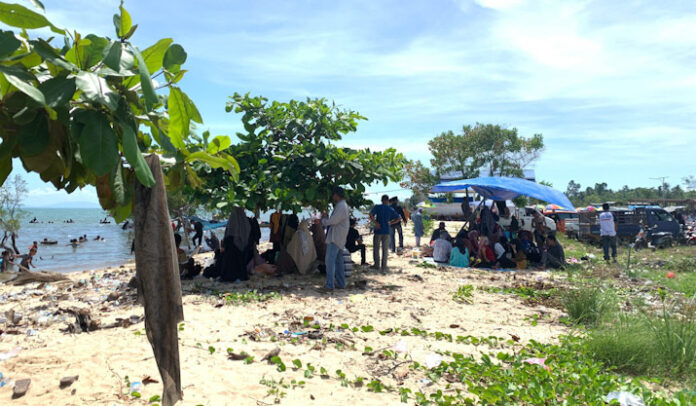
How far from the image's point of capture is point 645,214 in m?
17.1

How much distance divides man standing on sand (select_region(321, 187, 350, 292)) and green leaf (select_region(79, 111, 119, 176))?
6224 mm

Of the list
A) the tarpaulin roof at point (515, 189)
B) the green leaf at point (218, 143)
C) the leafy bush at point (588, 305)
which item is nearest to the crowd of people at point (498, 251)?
the tarpaulin roof at point (515, 189)

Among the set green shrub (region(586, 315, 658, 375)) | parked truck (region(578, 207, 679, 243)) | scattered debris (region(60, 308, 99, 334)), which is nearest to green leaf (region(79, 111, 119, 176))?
green shrub (region(586, 315, 658, 375))

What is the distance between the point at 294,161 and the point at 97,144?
7.59 metres

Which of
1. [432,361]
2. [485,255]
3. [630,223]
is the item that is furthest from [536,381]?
[630,223]

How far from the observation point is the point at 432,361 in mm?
4172

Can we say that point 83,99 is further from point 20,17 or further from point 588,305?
point 588,305

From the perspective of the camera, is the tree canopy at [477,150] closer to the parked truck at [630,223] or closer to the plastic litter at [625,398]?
the parked truck at [630,223]

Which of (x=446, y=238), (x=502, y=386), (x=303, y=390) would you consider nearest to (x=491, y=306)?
(x=502, y=386)

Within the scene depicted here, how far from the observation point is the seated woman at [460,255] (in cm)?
1127

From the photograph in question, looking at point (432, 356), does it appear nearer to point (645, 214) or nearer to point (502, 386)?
point (502, 386)

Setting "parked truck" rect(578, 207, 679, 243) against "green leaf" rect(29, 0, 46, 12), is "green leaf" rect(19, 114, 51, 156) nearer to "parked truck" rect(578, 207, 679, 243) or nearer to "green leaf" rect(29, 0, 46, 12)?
Answer: "green leaf" rect(29, 0, 46, 12)

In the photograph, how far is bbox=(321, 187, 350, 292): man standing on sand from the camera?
766 centimetres

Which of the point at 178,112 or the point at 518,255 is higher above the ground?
the point at 178,112
